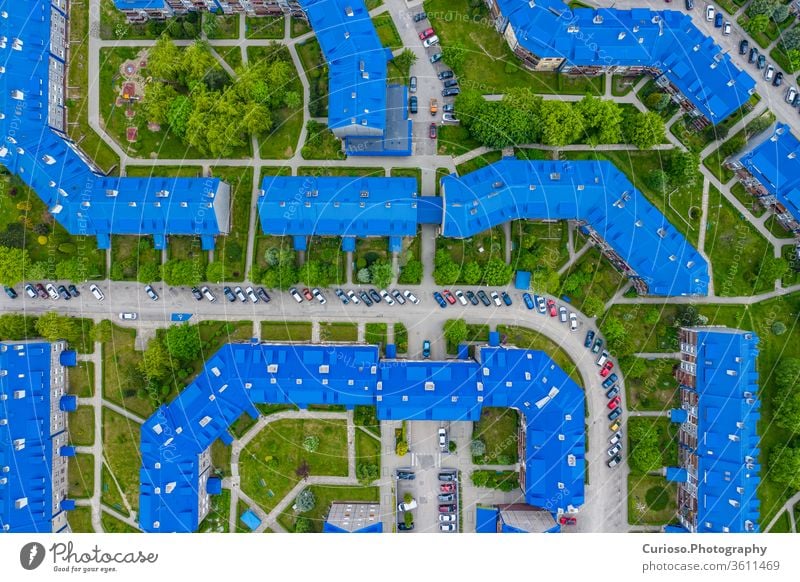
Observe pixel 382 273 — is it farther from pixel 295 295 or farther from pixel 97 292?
pixel 97 292

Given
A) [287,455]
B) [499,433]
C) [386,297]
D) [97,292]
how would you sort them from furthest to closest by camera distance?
1. [287,455]
2. [499,433]
3. [97,292]
4. [386,297]

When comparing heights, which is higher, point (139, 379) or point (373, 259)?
point (373, 259)

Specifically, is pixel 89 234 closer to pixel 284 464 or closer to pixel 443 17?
pixel 284 464

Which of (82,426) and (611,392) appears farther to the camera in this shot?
(82,426)

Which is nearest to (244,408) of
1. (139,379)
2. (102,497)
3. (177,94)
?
(139,379)

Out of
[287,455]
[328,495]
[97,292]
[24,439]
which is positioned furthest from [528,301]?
[24,439]
